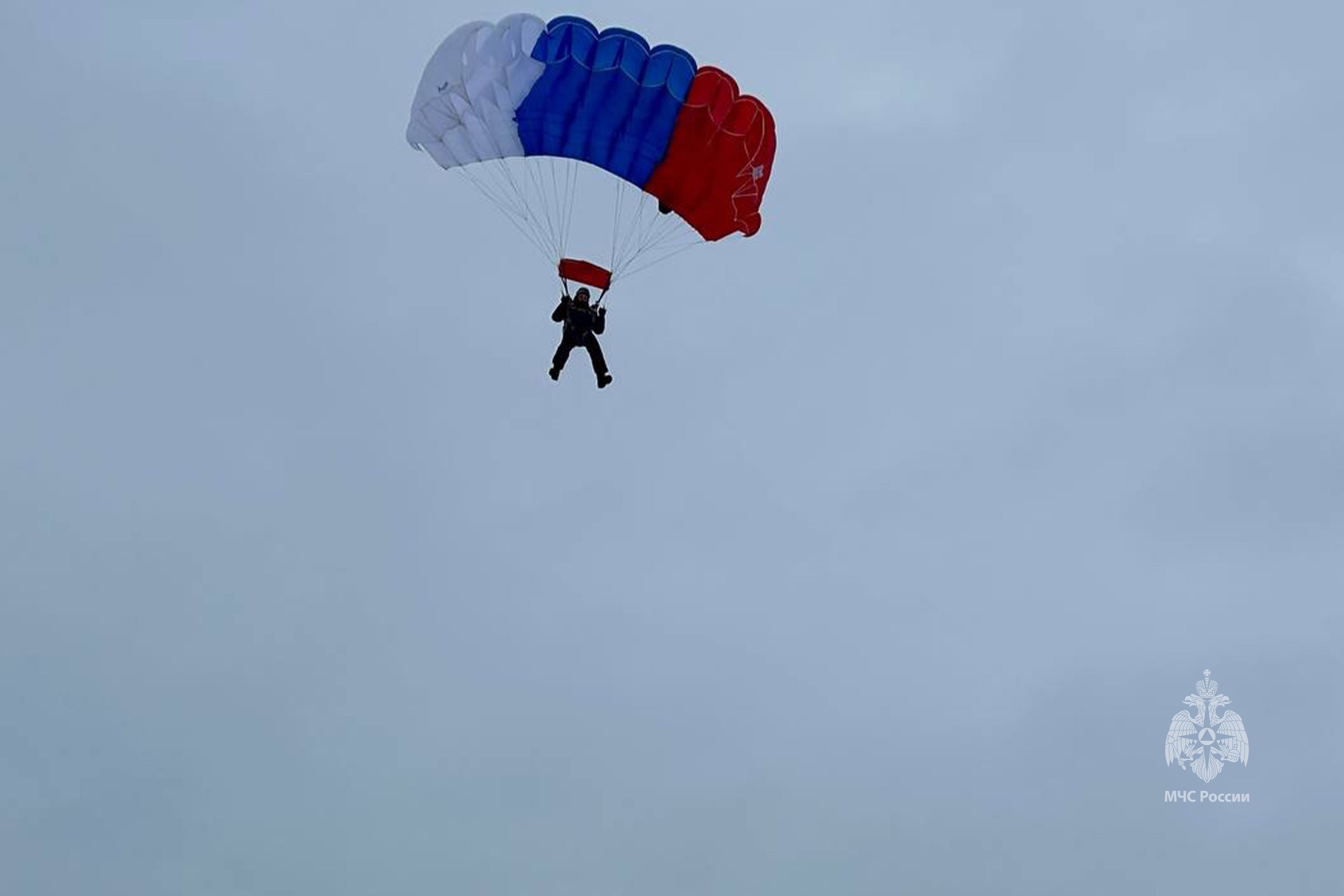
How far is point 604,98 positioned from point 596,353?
4.72 meters

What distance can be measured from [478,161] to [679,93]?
4.23m

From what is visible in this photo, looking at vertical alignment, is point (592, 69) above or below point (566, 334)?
above

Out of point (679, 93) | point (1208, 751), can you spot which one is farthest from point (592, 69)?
point (1208, 751)

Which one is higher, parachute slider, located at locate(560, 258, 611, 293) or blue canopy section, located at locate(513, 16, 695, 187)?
blue canopy section, located at locate(513, 16, 695, 187)

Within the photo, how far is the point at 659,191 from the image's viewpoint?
34.5m

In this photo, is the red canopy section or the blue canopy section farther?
the red canopy section

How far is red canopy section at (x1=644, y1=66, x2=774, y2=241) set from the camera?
33.1 m

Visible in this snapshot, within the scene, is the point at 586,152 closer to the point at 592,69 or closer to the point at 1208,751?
the point at 592,69

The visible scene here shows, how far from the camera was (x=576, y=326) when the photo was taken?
33.6 metres

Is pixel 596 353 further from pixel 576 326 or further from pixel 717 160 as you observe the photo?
pixel 717 160

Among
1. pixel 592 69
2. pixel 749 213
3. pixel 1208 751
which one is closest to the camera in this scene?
pixel 592 69

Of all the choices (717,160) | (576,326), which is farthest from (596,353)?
(717,160)

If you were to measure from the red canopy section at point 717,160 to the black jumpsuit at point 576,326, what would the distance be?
2.72m

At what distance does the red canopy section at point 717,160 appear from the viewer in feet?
109
